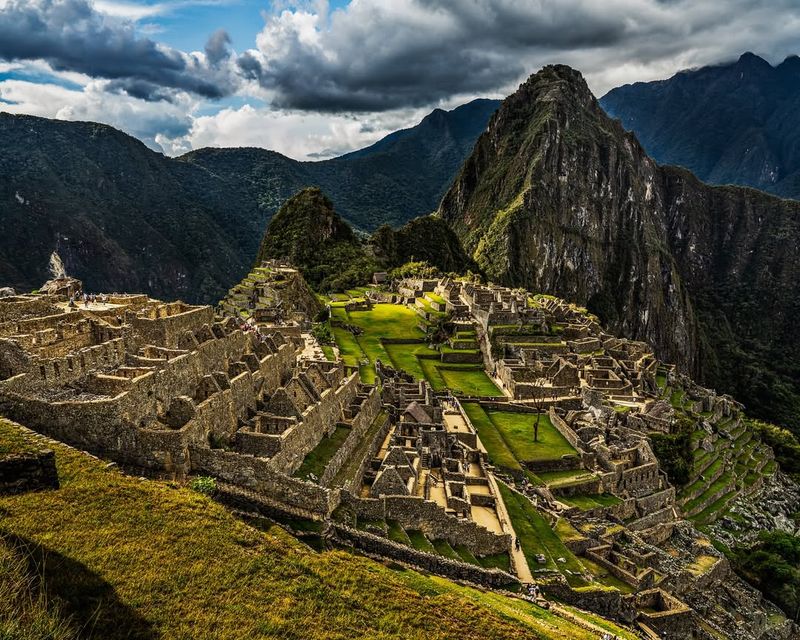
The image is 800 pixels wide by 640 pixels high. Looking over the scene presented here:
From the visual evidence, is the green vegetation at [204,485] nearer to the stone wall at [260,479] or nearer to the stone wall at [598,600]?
the stone wall at [260,479]

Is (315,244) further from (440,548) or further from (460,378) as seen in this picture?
(440,548)

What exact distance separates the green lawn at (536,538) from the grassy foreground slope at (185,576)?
30.2ft

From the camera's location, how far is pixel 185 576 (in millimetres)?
10312

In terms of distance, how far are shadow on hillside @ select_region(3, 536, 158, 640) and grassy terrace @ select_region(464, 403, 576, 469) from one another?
24.4 m

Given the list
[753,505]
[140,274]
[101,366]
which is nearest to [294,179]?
[140,274]

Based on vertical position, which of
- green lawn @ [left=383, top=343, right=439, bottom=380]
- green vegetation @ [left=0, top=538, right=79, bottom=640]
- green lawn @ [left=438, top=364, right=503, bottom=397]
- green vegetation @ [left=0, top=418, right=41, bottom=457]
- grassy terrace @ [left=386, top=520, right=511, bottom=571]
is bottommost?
green lawn @ [left=438, top=364, right=503, bottom=397]

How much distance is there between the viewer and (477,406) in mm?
42156

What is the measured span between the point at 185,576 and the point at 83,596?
171 cm

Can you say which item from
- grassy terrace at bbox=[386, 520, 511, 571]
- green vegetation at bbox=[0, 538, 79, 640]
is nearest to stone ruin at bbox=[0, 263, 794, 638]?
grassy terrace at bbox=[386, 520, 511, 571]

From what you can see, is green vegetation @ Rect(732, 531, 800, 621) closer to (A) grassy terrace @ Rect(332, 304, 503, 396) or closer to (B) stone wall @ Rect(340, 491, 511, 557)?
(A) grassy terrace @ Rect(332, 304, 503, 396)

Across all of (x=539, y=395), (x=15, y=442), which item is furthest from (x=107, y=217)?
(x=15, y=442)

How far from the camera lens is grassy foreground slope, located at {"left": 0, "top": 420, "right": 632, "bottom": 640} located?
9.17 metres

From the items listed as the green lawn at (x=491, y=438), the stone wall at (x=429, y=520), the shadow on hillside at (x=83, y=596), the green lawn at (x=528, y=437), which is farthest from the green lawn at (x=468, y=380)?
the shadow on hillside at (x=83, y=596)

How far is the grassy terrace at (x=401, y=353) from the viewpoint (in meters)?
45.5
